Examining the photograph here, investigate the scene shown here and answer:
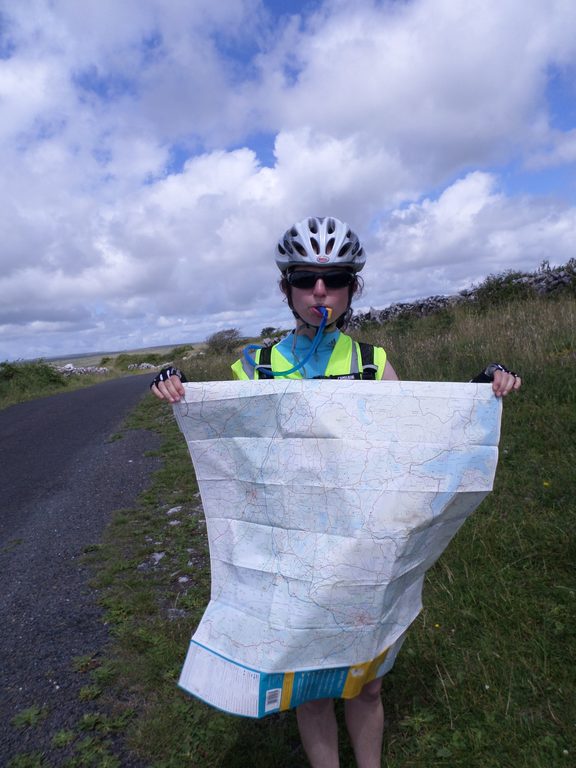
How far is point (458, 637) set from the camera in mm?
2982

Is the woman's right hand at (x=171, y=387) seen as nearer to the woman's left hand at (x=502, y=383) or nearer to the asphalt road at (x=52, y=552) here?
the woman's left hand at (x=502, y=383)

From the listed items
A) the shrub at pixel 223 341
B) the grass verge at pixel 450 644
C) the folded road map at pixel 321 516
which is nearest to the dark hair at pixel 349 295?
the folded road map at pixel 321 516

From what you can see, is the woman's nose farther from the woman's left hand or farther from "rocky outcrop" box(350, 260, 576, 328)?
"rocky outcrop" box(350, 260, 576, 328)

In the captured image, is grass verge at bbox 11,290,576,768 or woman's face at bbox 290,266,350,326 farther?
grass verge at bbox 11,290,576,768

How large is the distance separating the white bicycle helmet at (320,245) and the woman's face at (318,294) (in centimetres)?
5

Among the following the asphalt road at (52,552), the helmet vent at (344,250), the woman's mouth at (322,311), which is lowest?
the asphalt road at (52,552)

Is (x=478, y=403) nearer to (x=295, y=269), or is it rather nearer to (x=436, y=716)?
(x=295, y=269)

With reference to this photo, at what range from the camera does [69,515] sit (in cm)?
587

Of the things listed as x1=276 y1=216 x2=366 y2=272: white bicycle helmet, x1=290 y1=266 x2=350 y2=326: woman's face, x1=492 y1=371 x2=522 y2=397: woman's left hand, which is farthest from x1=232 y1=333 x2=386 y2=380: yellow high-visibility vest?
x1=492 y1=371 x2=522 y2=397: woman's left hand

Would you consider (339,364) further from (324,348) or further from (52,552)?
(52,552)

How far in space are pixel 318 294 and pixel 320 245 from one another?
0.21 meters

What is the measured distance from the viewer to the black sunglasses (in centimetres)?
221

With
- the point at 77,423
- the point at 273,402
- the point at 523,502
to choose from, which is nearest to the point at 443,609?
the point at 523,502

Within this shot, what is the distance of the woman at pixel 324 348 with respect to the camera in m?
2.10
